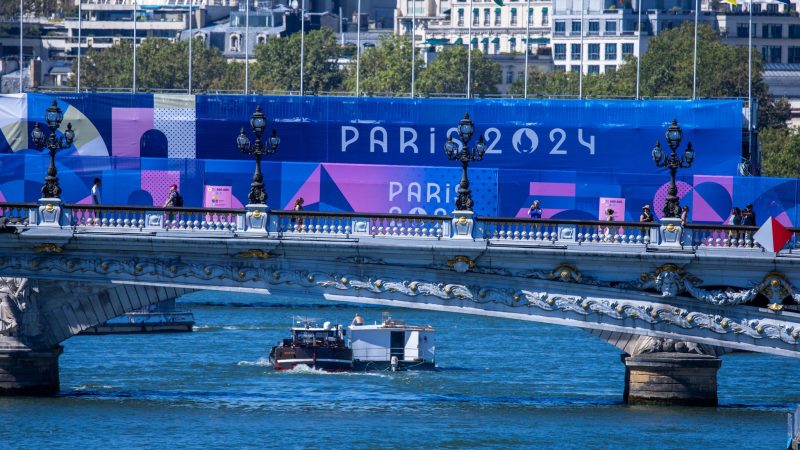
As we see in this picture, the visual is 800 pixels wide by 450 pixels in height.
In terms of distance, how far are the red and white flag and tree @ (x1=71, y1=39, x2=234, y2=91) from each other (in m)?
93.3

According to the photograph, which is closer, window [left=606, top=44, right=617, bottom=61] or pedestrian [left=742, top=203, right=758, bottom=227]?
pedestrian [left=742, top=203, right=758, bottom=227]

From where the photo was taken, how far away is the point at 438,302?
58.1 metres

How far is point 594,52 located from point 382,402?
378 feet

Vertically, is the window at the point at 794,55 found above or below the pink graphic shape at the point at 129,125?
above

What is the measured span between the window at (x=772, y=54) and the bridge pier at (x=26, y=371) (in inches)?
4817

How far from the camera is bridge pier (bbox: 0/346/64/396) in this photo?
63.6 m

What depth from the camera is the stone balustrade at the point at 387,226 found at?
57594mm

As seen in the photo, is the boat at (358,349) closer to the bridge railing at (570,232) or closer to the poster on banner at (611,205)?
the poster on banner at (611,205)

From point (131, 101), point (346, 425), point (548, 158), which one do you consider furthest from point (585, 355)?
point (346, 425)

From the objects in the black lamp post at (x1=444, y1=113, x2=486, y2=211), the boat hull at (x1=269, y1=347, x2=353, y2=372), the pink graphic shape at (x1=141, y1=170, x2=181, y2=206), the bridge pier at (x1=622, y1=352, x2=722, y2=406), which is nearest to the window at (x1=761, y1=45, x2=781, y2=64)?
the boat hull at (x1=269, y1=347, x2=353, y2=372)

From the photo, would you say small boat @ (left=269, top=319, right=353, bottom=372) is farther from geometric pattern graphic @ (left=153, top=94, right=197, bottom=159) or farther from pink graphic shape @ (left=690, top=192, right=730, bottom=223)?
pink graphic shape @ (left=690, top=192, right=730, bottom=223)

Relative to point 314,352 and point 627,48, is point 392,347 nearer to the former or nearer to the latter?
point 314,352

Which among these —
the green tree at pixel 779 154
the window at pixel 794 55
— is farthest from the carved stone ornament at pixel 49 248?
the window at pixel 794 55

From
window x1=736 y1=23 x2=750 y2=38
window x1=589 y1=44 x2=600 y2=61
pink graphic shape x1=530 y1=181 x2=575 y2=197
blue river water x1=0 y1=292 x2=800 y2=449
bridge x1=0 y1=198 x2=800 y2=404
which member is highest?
window x1=736 y1=23 x2=750 y2=38
